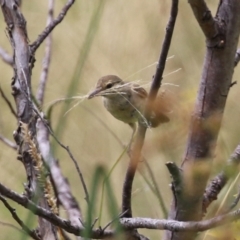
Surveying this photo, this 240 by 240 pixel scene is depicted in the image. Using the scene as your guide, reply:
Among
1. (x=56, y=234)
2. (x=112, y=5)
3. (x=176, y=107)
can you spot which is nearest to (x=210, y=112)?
(x=176, y=107)

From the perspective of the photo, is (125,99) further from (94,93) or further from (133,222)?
(133,222)

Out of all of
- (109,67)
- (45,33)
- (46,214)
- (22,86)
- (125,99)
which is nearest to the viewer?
(46,214)

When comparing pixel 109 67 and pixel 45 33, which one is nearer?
pixel 45 33

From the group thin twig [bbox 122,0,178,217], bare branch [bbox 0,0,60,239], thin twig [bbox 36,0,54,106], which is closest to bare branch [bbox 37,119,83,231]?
thin twig [bbox 36,0,54,106]

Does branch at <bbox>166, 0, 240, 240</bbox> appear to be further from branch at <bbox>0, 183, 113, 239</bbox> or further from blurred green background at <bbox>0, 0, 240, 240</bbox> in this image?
blurred green background at <bbox>0, 0, 240, 240</bbox>

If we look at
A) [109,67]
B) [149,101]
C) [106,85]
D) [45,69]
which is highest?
[109,67]

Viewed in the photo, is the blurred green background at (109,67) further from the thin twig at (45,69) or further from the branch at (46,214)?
the branch at (46,214)

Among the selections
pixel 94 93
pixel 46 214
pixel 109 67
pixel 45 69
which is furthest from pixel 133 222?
pixel 109 67

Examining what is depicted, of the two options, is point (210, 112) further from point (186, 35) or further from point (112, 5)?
point (112, 5)

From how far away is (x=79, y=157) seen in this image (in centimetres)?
134

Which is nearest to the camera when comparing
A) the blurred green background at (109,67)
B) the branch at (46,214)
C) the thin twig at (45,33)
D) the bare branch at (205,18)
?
the branch at (46,214)

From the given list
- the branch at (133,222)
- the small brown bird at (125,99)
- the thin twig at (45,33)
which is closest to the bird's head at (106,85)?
the small brown bird at (125,99)

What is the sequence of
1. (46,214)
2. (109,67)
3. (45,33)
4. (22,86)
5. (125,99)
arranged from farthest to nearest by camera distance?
(109,67), (125,99), (45,33), (22,86), (46,214)

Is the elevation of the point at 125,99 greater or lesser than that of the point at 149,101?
greater
